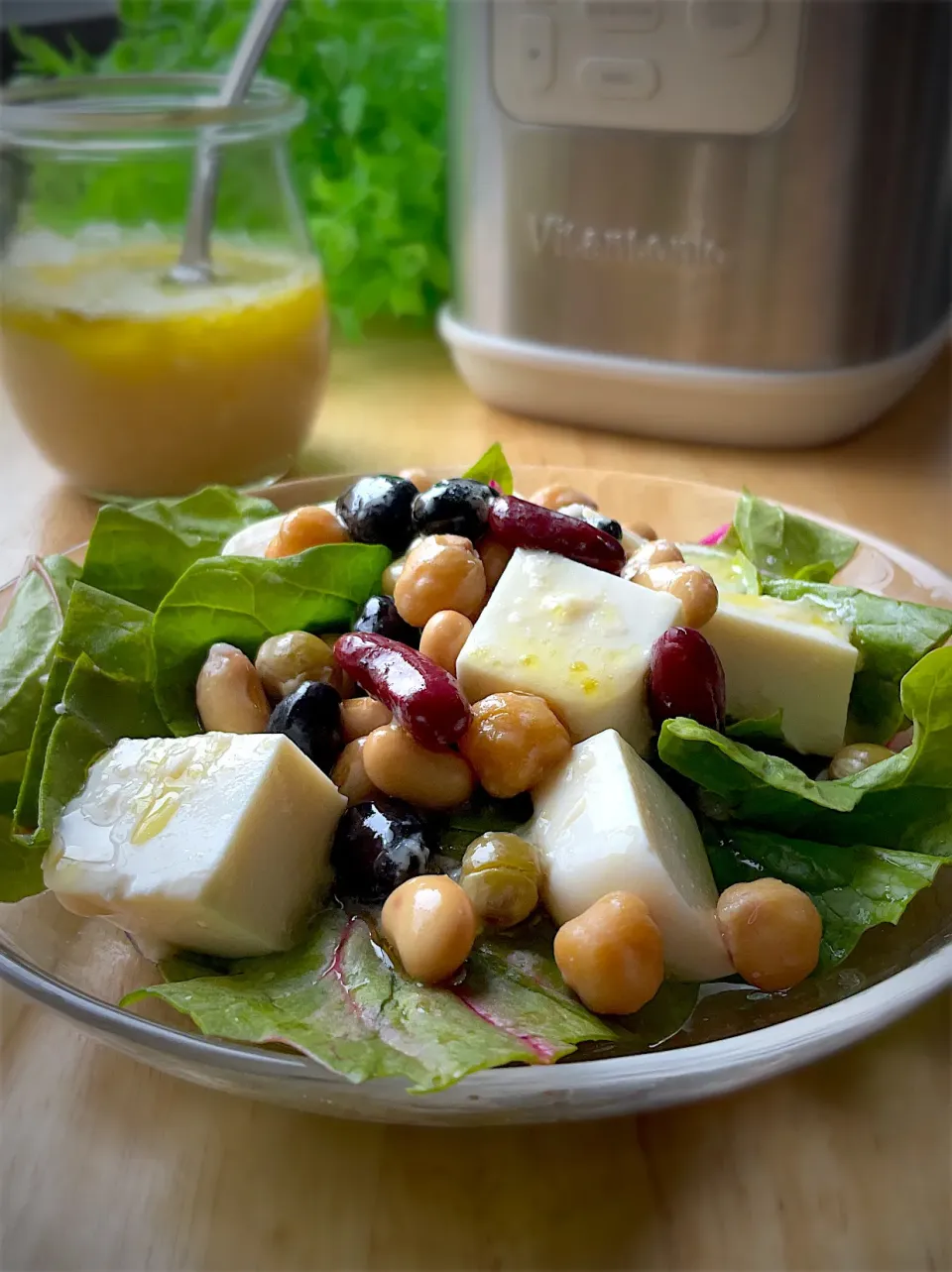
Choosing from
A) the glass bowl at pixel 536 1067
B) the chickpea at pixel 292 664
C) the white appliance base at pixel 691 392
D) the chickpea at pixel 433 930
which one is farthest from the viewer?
the white appliance base at pixel 691 392

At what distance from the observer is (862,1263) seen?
65 centimetres

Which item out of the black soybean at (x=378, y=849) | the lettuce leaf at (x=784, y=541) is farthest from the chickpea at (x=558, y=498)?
the black soybean at (x=378, y=849)

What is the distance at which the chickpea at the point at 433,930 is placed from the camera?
2.28 feet

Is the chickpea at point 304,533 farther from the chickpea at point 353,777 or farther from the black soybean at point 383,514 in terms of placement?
the chickpea at point 353,777

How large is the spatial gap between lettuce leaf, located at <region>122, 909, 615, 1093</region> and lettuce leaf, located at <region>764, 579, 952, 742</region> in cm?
40

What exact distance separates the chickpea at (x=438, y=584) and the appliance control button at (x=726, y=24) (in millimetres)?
851

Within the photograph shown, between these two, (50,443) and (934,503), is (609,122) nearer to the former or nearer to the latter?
(934,503)

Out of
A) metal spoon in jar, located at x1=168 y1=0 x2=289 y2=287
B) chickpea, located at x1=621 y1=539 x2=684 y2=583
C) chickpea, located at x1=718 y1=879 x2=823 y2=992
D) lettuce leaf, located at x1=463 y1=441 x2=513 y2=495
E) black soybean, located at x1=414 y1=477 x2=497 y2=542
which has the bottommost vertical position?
chickpea, located at x1=718 y1=879 x2=823 y2=992

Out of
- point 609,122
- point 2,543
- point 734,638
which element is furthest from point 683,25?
point 2,543

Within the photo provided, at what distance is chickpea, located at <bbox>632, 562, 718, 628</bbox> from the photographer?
0.88 metres

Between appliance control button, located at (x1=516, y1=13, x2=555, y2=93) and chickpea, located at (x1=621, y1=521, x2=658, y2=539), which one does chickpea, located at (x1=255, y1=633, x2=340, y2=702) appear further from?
appliance control button, located at (x1=516, y1=13, x2=555, y2=93)

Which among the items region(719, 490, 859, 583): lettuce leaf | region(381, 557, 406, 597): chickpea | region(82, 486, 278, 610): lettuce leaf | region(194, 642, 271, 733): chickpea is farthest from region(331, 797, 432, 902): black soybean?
region(719, 490, 859, 583): lettuce leaf

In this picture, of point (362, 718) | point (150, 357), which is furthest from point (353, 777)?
point (150, 357)

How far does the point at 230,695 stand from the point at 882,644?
1.66 ft
